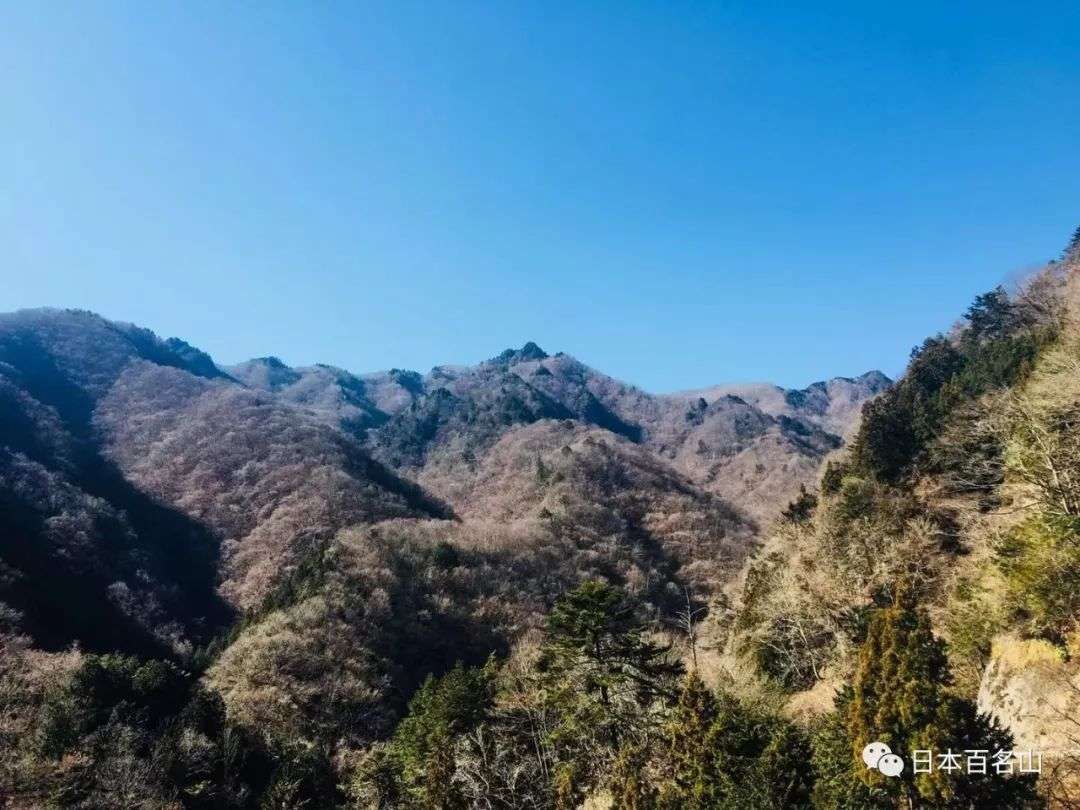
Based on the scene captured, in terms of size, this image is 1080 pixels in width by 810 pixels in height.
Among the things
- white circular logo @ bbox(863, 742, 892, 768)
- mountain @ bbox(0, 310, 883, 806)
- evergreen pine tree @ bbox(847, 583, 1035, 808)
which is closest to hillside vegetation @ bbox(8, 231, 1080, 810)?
evergreen pine tree @ bbox(847, 583, 1035, 808)

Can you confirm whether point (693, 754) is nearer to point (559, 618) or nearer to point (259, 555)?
point (559, 618)

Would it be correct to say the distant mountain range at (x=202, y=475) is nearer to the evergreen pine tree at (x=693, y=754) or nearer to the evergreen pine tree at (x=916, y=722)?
the evergreen pine tree at (x=693, y=754)

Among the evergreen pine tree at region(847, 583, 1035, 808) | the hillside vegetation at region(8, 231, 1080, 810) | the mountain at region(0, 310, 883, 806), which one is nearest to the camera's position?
the evergreen pine tree at region(847, 583, 1035, 808)

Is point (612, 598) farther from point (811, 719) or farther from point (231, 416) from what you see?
point (231, 416)

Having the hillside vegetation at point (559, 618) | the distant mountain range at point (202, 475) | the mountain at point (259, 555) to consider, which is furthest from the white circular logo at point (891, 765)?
the distant mountain range at point (202, 475)

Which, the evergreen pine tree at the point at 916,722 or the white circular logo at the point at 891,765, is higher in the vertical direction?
the evergreen pine tree at the point at 916,722

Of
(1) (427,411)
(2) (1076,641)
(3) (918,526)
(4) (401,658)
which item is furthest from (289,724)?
(1) (427,411)

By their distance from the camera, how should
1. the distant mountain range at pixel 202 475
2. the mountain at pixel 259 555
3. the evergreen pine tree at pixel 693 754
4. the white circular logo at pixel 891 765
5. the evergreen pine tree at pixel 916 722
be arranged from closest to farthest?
the evergreen pine tree at pixel 916 722
the white circular logo at pixel 891 765
the evergreen pine tree at pixel 693 754
the mountain at pixel 259 555
the distant mountain range at pixel 202 475

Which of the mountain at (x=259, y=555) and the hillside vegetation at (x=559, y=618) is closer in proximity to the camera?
the hillside vegetation at (x=559, y=618)

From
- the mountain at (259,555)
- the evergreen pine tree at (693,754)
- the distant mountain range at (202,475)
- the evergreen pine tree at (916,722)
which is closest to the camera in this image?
the evergreen pine tree at (916,722)

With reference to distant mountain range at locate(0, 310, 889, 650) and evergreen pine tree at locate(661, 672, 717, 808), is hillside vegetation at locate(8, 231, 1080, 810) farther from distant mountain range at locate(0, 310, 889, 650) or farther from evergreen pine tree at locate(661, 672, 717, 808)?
distant mountain range at locate(0, 310, 889, 650)

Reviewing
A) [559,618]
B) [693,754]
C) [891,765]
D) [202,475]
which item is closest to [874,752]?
[891,765]
